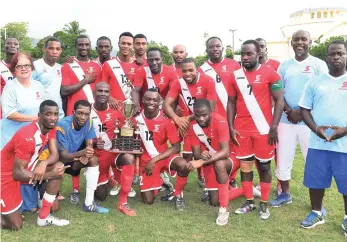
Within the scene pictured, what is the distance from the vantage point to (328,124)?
16.5 ft

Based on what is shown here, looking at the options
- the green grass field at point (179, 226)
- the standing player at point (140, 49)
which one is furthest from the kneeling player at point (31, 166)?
the standing player at point (140, 49)

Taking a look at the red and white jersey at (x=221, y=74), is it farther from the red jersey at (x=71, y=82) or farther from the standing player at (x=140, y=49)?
the red jersey at (x=71, y=82)

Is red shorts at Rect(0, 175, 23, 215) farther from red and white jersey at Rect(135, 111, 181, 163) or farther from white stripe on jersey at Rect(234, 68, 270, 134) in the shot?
white stripe on jersey at Rect(234, 68, 270, 134)

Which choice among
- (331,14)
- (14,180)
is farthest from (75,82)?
(331,14)

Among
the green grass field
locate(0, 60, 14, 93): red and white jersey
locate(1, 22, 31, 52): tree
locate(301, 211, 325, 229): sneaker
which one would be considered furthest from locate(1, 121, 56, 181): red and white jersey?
locate(1, 22, 31, 52): tree

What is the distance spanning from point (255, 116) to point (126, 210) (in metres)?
2.22

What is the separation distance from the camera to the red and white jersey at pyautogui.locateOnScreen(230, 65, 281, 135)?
5.52m

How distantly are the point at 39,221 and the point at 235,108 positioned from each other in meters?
3.05

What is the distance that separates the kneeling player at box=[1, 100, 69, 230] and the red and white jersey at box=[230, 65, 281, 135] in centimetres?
249

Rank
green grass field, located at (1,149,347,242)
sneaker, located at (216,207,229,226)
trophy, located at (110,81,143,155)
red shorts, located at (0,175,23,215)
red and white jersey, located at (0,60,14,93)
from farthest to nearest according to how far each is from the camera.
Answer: red and white jersey, located at (0,60,14,93)
trophy, located at (110,81,143,155)
sneaker, located at (216,207,229,226)
red shorts, located at (0,175,23,215)
green grass field, located at (1,149,347,242)

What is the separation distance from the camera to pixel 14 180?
4973 mm

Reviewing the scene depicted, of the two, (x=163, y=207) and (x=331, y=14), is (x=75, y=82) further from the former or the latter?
(x=331, y=14)

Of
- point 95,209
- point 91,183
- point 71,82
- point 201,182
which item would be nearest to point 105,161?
point 91,183

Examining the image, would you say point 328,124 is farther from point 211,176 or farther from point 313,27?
point 313,27
